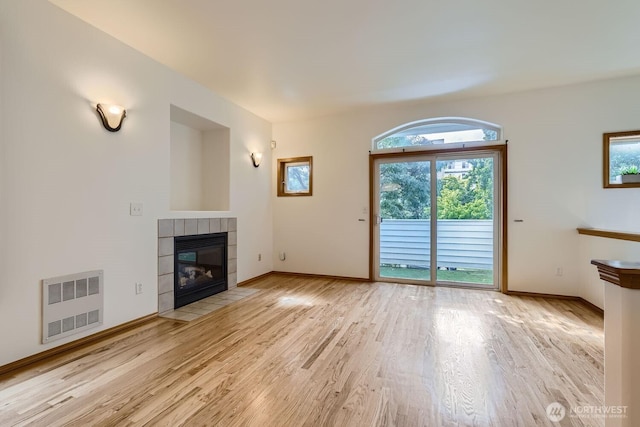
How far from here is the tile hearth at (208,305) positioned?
3.20m

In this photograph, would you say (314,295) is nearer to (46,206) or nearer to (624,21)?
(46,206)

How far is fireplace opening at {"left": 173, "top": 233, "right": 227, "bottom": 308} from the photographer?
353 cm

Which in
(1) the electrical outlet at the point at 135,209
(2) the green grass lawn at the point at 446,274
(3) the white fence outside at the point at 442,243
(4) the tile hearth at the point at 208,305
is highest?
(1) the electrical outlet at the point at 135,209

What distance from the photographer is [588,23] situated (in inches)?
98.4

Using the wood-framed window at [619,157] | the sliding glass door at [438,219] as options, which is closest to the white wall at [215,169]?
the sliding glass door at [438,219]

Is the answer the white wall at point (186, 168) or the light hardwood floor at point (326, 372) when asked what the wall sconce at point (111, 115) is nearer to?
the white wall at point (186, 168)

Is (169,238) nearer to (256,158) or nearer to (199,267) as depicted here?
(199,267)

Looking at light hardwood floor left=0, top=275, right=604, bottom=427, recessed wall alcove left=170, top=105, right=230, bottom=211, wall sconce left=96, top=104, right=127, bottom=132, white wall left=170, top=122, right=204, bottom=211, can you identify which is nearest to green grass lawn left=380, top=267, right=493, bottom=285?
light hardwood floor left=0, top=275, right=604, bottom=427

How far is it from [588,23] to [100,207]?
4.68 metres

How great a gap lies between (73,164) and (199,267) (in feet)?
6.31

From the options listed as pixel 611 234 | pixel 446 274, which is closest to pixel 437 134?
pixel 446 274

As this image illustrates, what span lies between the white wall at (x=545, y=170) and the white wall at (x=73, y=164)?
278 centimetres

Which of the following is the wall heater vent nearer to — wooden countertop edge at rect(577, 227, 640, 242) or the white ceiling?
the white ceiling

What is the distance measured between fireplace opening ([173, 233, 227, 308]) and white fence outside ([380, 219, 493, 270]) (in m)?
2.57
